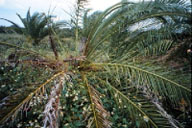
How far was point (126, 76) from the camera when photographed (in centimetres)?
180

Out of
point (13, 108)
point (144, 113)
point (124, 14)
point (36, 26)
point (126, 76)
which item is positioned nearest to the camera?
point (13, 108)

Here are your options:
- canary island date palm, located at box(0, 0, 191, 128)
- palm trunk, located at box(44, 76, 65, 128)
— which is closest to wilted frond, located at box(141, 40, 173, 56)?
canary island date palm, located at box(0, 0, 191, 128)

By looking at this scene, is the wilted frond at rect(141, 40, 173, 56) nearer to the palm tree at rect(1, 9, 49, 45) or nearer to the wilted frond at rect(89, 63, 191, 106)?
the wilted frond at rect(89, 63, 191, 106)

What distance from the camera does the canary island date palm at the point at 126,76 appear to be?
1.45m

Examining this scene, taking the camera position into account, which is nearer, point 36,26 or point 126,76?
point 126,76

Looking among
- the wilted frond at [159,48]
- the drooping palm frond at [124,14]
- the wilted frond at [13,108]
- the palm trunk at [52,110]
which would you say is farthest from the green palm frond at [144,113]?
the drooping palm frond at [124,14]

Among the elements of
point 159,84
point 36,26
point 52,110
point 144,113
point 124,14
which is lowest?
point 144,113

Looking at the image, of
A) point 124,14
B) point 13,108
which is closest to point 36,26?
point 124,14

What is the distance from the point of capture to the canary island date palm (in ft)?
4.77

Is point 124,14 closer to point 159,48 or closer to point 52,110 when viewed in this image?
point 159,48

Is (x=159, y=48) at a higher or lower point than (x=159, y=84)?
higher

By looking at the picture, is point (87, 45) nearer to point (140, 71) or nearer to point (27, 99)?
point (140, 71)

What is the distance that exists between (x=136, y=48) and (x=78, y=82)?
1132mm

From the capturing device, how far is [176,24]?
1983 millimetres
